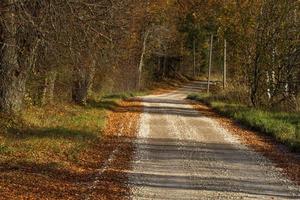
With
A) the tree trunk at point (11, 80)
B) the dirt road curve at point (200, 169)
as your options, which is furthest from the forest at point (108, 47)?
the dirt road curve at point (200, 169)

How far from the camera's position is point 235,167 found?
12828 mm

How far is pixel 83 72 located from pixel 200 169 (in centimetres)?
1214

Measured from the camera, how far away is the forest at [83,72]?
42.1ft

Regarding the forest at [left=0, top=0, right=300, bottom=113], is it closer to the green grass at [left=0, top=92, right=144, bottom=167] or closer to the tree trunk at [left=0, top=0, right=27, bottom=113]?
Result: the tree trunk at [left=0, top=0, right=27, bottom=113]

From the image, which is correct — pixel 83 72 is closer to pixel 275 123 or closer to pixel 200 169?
pixel 275 123

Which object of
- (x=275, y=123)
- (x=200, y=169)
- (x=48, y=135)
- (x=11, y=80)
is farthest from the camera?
(x=275, y=123)

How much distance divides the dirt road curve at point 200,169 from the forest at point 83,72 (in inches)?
58.1

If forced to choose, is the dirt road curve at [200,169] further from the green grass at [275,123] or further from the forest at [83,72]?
the forest at [83,72]

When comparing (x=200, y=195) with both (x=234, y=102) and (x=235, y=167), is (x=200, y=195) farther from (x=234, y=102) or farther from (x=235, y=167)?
(x=234, y=102)

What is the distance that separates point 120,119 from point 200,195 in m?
13.9

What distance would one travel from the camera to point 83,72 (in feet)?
77.7

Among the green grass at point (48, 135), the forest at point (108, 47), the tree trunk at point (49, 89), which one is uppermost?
the forest at point (108, 47)

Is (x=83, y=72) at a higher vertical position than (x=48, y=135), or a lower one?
higher

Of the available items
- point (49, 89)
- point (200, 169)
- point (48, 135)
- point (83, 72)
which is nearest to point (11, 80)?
point (48, 135)
